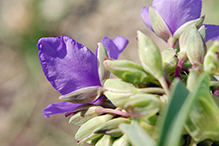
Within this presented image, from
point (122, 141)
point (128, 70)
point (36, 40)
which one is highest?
point (36, 40)

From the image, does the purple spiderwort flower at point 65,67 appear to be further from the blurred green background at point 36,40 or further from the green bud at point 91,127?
the blurred green background at point 36,40

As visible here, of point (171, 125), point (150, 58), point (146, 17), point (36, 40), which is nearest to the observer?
point (171, 125)

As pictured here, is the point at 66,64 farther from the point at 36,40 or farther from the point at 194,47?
the point at 36,40

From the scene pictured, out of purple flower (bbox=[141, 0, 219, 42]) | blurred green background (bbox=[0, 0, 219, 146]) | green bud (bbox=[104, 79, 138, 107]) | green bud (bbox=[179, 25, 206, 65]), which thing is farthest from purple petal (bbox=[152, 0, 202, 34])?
blurred green background (bbox=[0, 0, 219, 146])

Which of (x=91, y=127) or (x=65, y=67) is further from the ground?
(x=65, y=67)

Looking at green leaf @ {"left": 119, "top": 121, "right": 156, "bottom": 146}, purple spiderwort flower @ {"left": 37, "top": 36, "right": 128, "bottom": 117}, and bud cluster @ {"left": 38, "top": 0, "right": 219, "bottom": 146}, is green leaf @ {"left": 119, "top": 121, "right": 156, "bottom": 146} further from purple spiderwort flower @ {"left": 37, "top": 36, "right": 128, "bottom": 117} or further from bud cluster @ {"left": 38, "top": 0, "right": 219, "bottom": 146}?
purple spiderwort flower @ {"left": 37, "top": 36, "right": 128, "bottom": 117}

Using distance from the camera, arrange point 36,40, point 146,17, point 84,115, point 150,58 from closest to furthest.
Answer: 1. point 150,58
2. point 84,115
3. point 146,17
4. point 36,40

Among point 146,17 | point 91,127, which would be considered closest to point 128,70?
point 91,127
